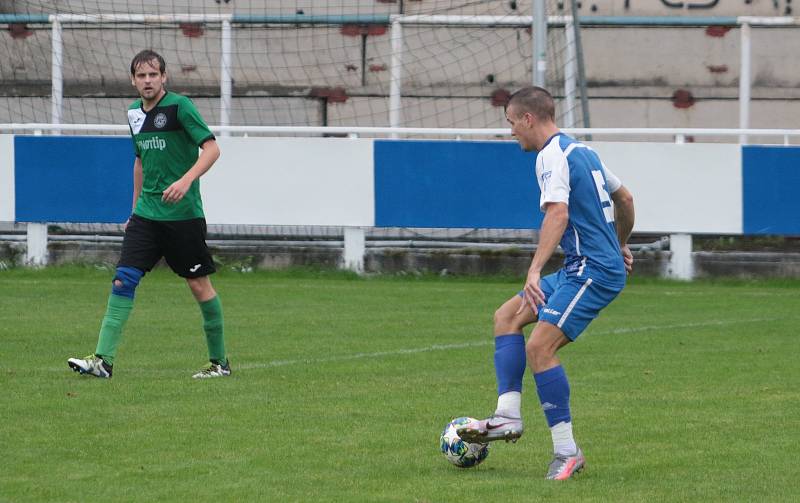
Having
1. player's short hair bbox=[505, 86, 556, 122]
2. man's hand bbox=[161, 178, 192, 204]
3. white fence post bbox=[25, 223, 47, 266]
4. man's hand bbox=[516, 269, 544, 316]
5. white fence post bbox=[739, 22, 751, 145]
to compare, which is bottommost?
white fence post bbox=[25, 223, 47, 266]

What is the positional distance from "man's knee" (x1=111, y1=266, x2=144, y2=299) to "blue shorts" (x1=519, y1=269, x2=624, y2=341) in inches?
132

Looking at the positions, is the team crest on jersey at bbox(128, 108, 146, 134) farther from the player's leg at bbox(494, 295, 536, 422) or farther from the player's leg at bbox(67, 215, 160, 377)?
the player's leg at bbox(494, 295, 536, 422)

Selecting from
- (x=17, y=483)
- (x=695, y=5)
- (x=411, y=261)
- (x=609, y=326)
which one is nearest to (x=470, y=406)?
(x=17, y=483)

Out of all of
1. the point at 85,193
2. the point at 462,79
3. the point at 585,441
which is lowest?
the point at 585,441

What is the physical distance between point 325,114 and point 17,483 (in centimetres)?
1541

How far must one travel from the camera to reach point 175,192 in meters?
8.33

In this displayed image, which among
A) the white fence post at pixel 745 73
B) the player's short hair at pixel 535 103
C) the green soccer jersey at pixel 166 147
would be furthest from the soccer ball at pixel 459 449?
the white fence post at pixel 745 73

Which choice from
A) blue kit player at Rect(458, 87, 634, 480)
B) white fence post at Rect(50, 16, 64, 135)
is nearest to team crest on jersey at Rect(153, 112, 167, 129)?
blue kit player at Rect(458, 87, 634, 480)

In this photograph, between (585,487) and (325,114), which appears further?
(325,114)

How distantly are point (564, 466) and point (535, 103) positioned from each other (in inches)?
57.9

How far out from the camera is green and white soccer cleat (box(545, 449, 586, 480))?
236 inches

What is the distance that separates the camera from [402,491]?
5.74 m

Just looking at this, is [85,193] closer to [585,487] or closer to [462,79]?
[462,79]

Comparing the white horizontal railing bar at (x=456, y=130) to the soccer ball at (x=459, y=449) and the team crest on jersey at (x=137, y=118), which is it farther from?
the soccer ball at (x=459, y=449)
